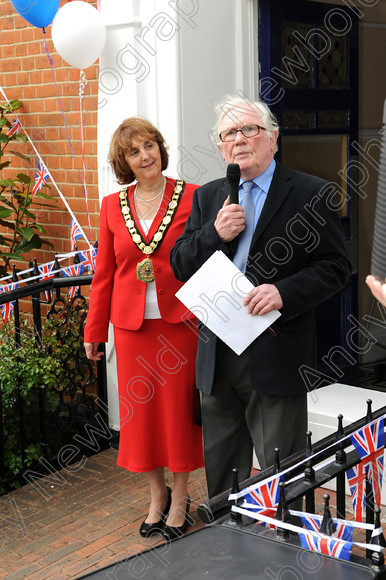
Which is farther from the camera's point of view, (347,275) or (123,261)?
(123,261)

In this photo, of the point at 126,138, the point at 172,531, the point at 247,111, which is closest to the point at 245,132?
the point at 247,111

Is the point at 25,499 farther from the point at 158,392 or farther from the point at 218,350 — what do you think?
the point at 218,350

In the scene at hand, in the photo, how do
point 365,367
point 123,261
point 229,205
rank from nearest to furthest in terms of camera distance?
point 229,205, point 123,261, point 365,367

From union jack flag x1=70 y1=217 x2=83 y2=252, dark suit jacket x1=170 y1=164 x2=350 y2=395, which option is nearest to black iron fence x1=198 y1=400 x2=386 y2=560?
dark suit jacket x1=170 y1=164 x2=350 y2=395

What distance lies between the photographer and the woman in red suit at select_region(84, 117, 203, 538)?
3922 millimetres

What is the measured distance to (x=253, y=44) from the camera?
16.7ft

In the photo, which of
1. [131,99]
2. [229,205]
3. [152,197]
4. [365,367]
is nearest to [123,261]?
[152,197]

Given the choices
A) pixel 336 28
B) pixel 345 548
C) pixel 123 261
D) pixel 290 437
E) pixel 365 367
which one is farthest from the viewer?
pixel 365 367

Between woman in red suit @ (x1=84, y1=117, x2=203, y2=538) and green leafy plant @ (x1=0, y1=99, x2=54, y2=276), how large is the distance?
2.02 metres

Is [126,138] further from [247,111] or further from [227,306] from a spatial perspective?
[227,306]

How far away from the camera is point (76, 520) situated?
177 inches

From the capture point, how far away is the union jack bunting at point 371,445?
2.57 m

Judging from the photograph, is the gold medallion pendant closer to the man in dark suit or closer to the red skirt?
the red skirt

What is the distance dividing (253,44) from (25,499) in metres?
3.18
